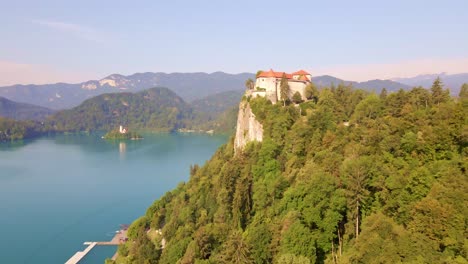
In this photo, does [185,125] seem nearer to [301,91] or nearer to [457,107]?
[301,91]

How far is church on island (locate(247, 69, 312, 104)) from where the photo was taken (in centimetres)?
3547

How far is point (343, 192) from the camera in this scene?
16.5m

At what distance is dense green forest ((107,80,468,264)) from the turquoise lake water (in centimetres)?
1172

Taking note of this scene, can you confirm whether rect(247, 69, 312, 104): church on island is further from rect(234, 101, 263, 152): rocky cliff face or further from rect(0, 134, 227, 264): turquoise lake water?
rect(0, 134, 227, 264): turquoise lake water

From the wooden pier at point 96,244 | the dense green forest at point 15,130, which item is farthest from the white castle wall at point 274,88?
the dense green forest at point 15,130

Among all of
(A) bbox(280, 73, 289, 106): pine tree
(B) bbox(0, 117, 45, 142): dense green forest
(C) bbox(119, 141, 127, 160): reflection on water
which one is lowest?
(C) bbox(119, 141, 127, 160): reflection on water

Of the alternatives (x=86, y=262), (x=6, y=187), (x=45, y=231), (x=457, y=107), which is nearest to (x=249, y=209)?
(x=457, y=107)

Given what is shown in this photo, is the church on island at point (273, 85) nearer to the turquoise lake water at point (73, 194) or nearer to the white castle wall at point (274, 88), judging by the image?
the white castle wall at point (274, 88)

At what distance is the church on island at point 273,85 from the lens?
35469 millimetres

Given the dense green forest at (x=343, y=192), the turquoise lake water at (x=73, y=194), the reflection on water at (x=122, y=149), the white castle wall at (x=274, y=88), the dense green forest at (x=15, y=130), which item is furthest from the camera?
the dense green forest at (x=15, y=130)

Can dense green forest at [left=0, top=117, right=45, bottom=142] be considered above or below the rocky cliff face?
below

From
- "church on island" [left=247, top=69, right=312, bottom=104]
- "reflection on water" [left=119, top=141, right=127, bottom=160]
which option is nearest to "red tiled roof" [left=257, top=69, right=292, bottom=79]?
"church on island" [left=247, top=69, right=312, bottom=104]

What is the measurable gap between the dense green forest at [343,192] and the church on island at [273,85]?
13.0 ft

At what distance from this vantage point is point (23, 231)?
131 feet
